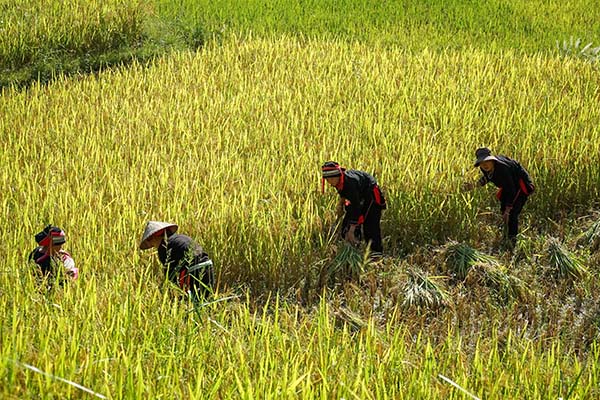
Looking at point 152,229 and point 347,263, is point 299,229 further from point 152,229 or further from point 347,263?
point 152,229

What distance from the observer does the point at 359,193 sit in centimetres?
525

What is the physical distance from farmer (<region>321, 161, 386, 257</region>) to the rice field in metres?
0.21

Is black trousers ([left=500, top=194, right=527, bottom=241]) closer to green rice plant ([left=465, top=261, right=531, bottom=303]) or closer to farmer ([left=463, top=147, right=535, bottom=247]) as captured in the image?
farmer ([left=463, top=147, right=535, bottom=247])

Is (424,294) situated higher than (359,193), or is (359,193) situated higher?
(359,193)

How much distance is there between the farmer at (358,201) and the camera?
5133 mm

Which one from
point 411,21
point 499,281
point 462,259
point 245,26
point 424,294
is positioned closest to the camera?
point 424,294

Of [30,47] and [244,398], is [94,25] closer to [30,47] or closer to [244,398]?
[30,47]

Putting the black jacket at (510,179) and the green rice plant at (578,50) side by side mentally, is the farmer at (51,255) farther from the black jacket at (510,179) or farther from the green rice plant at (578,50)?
the green rice plant at (578,50)

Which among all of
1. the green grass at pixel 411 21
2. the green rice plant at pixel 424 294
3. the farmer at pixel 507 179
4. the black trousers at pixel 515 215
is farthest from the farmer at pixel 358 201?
the green grass at pixel 411 21

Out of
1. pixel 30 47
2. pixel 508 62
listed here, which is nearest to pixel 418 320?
pixel 508 62

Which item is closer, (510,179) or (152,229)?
(152,229)

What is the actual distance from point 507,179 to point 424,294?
100 cm

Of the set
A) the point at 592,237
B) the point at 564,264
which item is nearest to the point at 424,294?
the point at 564,264

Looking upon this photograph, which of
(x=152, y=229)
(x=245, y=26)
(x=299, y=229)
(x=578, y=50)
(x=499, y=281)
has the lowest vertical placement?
(x=499, y=281)
